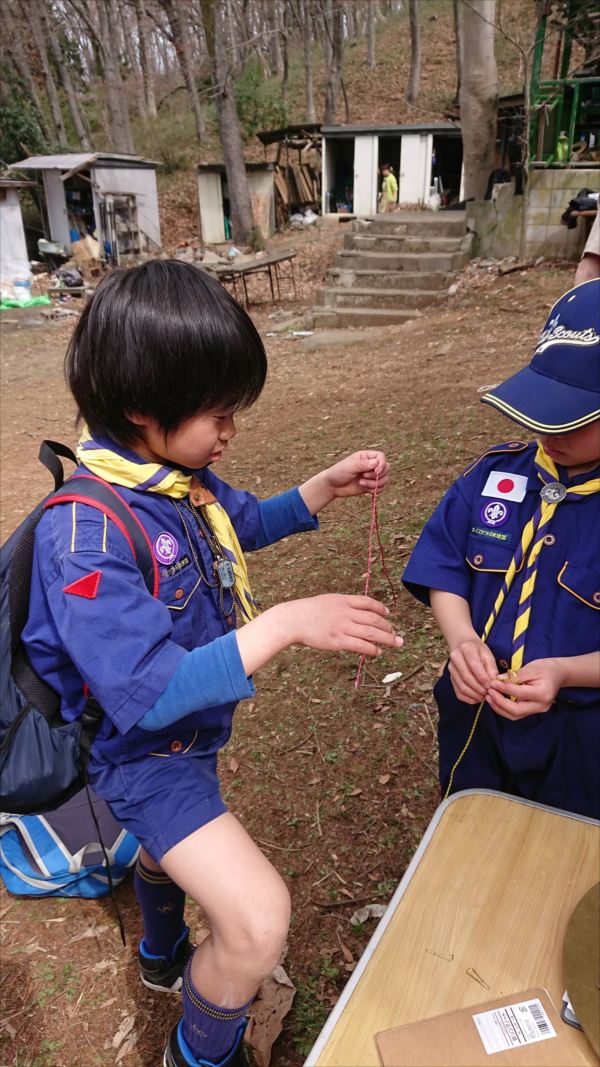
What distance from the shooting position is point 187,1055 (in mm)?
1559

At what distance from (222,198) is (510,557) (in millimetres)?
24320

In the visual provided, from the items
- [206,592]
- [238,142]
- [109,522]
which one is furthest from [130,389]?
[238,142]

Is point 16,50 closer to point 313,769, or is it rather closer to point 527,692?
point 313,769

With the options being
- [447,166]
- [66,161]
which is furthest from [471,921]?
[447,166]

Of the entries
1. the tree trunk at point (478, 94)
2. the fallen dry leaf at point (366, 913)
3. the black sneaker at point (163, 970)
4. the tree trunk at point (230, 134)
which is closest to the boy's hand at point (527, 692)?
the fallen dry leaf at point (366, 913)

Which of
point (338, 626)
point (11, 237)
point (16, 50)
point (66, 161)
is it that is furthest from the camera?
point (16, 50)

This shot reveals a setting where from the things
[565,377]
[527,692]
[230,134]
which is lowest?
[527,692]

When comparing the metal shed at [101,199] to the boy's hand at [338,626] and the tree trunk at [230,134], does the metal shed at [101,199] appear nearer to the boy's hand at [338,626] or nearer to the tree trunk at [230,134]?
the tree trunk at [230,134]

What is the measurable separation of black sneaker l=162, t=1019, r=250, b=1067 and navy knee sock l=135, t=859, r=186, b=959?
0.32 m

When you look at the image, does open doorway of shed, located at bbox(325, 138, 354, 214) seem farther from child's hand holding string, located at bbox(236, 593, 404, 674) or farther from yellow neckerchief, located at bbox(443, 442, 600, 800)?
child's hand holding string, located at bbox(236, 593, 404, 674)

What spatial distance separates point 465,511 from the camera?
1.80 m

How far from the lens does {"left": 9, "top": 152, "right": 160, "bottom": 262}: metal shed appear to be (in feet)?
64.2

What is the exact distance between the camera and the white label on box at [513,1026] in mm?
1029

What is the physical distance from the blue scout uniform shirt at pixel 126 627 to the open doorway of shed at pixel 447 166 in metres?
23.1
